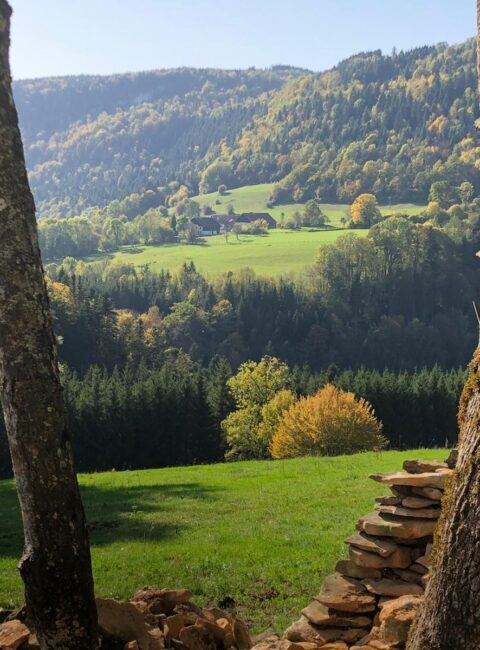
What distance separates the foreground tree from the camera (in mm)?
4453

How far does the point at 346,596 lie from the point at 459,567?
13.0 ft

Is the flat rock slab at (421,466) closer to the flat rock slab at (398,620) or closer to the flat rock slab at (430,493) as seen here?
the flat rock slab at (430,493)

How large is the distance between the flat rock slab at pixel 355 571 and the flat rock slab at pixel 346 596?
7cm

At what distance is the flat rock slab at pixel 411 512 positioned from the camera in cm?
835

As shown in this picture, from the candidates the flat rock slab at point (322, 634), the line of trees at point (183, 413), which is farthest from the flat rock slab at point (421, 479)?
the line of trees at point (183, 413)

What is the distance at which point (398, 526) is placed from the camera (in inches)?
328

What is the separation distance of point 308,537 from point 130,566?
12.9 ft

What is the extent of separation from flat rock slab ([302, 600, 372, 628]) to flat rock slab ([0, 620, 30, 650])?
10.4 feet

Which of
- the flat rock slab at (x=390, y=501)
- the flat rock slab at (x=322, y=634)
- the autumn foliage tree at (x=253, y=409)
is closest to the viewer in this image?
the flat rock slab at (x=322, y=634)

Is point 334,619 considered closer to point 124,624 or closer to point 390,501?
point 390,501

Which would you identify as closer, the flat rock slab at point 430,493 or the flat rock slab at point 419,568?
the flat rock slab at point 419,568

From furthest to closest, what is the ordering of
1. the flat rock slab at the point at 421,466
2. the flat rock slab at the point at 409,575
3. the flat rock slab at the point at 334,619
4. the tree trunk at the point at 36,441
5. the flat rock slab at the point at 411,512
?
the flat rock slab at the point at 421,466, the flat rock slab at the point at 411,512, the flat rock slab at the point at 409,575, the flat rock slab at the point at 334,619, the tree trunk at the point at 36,441

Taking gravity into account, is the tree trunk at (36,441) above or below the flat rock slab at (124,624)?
above

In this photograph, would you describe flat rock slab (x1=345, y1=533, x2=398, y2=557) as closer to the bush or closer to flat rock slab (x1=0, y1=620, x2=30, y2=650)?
flat rock slab (x1=0, y1=620, x2=30, y2=650)
